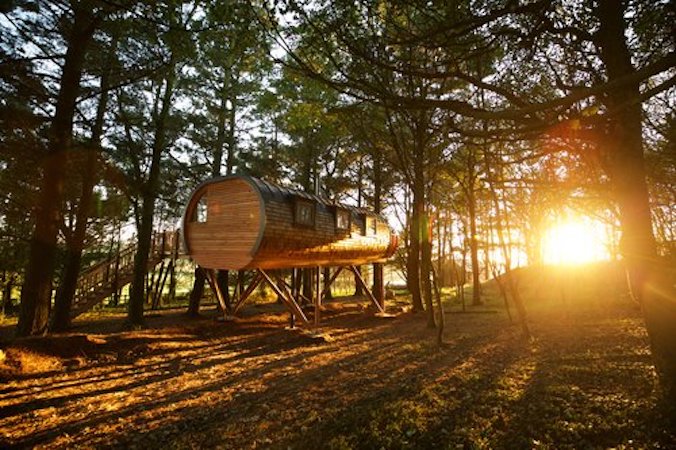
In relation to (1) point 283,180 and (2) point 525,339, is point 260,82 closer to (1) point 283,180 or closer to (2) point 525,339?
(1) point 283,180

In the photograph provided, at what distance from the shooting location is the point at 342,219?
55.2ft

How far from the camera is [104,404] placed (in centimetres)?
674

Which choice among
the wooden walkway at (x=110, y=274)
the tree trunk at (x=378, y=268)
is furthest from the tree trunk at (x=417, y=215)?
the wooden walkway at (x=110, y=274)

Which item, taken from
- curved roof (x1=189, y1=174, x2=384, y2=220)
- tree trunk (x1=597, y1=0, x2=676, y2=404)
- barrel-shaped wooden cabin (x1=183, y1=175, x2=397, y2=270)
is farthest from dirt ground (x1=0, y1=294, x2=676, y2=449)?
curved roof (x1=189, y1=174, x2=384, y2=220)

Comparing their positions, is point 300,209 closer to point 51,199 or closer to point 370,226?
point 370,226

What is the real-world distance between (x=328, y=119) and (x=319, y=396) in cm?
873

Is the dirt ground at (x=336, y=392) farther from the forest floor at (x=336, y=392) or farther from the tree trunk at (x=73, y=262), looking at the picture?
the tree trunk at (x=73, y=262)

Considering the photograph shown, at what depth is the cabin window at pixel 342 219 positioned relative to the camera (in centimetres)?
1639

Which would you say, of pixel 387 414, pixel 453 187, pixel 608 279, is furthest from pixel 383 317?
pixel 608 279

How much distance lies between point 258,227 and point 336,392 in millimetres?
6609

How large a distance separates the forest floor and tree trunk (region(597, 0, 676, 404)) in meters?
1.07

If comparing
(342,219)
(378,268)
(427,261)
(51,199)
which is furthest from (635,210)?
(378,268)

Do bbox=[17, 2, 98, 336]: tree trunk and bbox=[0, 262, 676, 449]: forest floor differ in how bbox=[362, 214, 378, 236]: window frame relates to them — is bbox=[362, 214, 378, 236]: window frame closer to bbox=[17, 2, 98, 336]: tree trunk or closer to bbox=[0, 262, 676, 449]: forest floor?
bbox=[0, 262, 676, 449]: forest floor

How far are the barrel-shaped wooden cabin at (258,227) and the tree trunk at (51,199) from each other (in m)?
4.79
